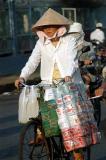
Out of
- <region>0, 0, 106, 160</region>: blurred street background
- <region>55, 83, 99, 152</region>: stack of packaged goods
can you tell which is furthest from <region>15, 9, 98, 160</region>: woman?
<region>0, 0, 106, 160</region>: blurred street background

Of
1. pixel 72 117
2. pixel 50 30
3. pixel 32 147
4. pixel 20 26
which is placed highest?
pixel 50 30

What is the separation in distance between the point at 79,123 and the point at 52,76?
1.89 ft

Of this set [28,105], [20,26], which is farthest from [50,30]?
[20,26]

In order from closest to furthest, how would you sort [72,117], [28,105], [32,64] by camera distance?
[72,117] → [28,105] → [32,64]

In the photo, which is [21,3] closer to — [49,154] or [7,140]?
[7,140]

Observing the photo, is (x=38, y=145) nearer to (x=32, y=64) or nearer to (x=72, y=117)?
(x=72, y=117)

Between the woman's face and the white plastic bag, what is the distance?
1.84 feet

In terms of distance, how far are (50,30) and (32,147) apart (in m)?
1.17

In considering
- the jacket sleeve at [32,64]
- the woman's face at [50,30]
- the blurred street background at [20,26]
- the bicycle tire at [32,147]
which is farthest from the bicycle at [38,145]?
the blurred street background at [20,26]

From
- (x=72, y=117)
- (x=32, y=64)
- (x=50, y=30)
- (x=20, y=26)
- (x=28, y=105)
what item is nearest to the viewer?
(x=72, y=117)

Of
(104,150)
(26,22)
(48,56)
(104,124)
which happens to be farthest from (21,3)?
(48,56)

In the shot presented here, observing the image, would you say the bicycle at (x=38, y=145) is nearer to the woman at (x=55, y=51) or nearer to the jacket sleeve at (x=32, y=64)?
the woman at (x=55, y=51)

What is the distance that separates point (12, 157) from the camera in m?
7.44

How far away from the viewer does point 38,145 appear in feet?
19.2
